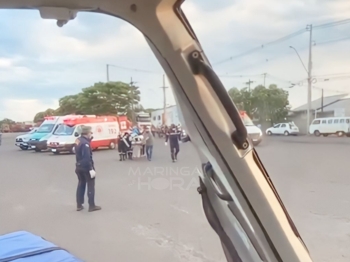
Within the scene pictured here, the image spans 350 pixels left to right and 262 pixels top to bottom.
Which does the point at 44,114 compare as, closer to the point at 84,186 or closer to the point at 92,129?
the point at 92,129

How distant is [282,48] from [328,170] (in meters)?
0.52

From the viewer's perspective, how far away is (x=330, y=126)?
128 cm

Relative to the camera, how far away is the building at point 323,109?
1.27m

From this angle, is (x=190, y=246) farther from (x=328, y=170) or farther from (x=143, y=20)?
(x=143, y=20)

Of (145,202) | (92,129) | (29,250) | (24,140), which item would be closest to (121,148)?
(92,129)

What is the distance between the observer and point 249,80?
4.38 feet

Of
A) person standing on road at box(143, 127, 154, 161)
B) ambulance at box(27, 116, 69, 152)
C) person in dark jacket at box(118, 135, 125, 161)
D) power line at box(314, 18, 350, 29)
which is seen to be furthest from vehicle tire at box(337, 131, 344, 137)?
ambulance at box(27, 116, 69, 152)

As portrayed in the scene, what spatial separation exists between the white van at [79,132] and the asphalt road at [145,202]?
45mm

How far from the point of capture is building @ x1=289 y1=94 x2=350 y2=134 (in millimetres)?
1272

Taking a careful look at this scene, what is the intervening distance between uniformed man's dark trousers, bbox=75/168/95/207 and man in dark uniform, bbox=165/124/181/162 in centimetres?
36

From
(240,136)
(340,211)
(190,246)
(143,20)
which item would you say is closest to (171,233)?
(190,246)

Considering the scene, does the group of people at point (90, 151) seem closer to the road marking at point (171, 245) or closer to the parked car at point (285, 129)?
the road marking at point (171, 245)

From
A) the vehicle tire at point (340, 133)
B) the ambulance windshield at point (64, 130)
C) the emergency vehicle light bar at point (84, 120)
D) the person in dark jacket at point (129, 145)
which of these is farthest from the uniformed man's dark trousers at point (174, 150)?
the vehicle tire at point (340, 133)

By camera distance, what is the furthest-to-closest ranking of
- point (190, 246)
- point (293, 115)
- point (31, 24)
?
point (190, 246) < point (293, 115) < point (31, 24)
